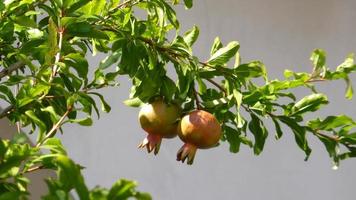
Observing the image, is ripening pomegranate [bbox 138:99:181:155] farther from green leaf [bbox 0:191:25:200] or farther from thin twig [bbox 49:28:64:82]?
green leaf [bbox 0:191:25:200]

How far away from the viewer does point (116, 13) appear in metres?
1.45

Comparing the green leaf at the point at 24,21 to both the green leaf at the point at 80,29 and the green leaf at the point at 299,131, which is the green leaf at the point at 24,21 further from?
the green leaf at the point at 299,131

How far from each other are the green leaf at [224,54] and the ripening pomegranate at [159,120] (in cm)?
12

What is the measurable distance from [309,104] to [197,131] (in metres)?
0.27

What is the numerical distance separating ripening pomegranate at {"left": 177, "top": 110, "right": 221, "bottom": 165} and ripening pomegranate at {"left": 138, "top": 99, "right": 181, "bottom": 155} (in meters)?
0.03

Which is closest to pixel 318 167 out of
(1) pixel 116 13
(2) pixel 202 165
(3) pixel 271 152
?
(3) pixel 271 152

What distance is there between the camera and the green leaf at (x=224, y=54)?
124cm

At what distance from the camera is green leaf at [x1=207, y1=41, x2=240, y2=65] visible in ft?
4.08

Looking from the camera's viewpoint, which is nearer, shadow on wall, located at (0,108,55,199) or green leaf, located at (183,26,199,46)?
green leaf, located at (183,26,199,46)

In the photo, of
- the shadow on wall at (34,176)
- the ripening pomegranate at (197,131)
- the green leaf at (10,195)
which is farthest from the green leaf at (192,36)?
the shadow on wall at (34,176)

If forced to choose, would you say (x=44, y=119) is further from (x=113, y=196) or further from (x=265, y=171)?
(x=265, y=171)

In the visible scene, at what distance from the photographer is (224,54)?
1249mm

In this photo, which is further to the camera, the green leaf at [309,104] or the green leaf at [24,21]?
the green leaf at [309,104]

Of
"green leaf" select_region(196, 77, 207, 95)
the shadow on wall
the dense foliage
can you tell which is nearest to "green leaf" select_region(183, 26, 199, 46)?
the dense foliage
